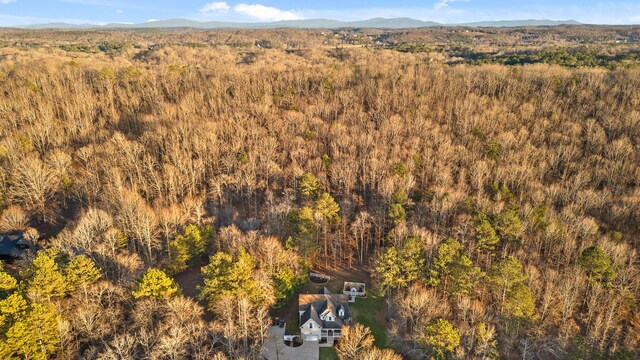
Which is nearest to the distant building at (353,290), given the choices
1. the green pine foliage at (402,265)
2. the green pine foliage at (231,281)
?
the green pine foliage at (402,265)

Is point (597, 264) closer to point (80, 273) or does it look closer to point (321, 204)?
point (321, 204)

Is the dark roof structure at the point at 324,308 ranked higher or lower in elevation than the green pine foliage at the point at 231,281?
lower

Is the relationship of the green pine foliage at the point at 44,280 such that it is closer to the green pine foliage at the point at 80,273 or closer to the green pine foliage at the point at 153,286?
the green pine foliage at the point at 80,273

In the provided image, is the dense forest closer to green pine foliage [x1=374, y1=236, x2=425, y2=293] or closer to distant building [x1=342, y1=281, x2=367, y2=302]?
green pine foliage [x1=374, y1=236, x2=425, y2=293]

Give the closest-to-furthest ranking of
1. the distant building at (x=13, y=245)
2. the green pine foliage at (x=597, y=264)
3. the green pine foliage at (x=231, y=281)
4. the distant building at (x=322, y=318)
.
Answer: the green pine foliage at (x=231, y=281)
the green pine foliage at (x=597, y=264)
the distant building at (x=322, y=318)
the distant building at (x=13, y=245)

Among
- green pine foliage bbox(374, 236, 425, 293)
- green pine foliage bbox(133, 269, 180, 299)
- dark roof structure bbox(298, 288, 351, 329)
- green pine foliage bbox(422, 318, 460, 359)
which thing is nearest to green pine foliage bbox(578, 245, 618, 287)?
green pine foliage bbox(374, 236, 425, 293)

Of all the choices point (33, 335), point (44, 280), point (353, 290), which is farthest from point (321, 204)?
point (33, 335)

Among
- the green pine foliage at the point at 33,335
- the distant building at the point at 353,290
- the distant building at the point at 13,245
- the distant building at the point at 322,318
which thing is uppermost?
the green pine foliage at the point at 33,335
